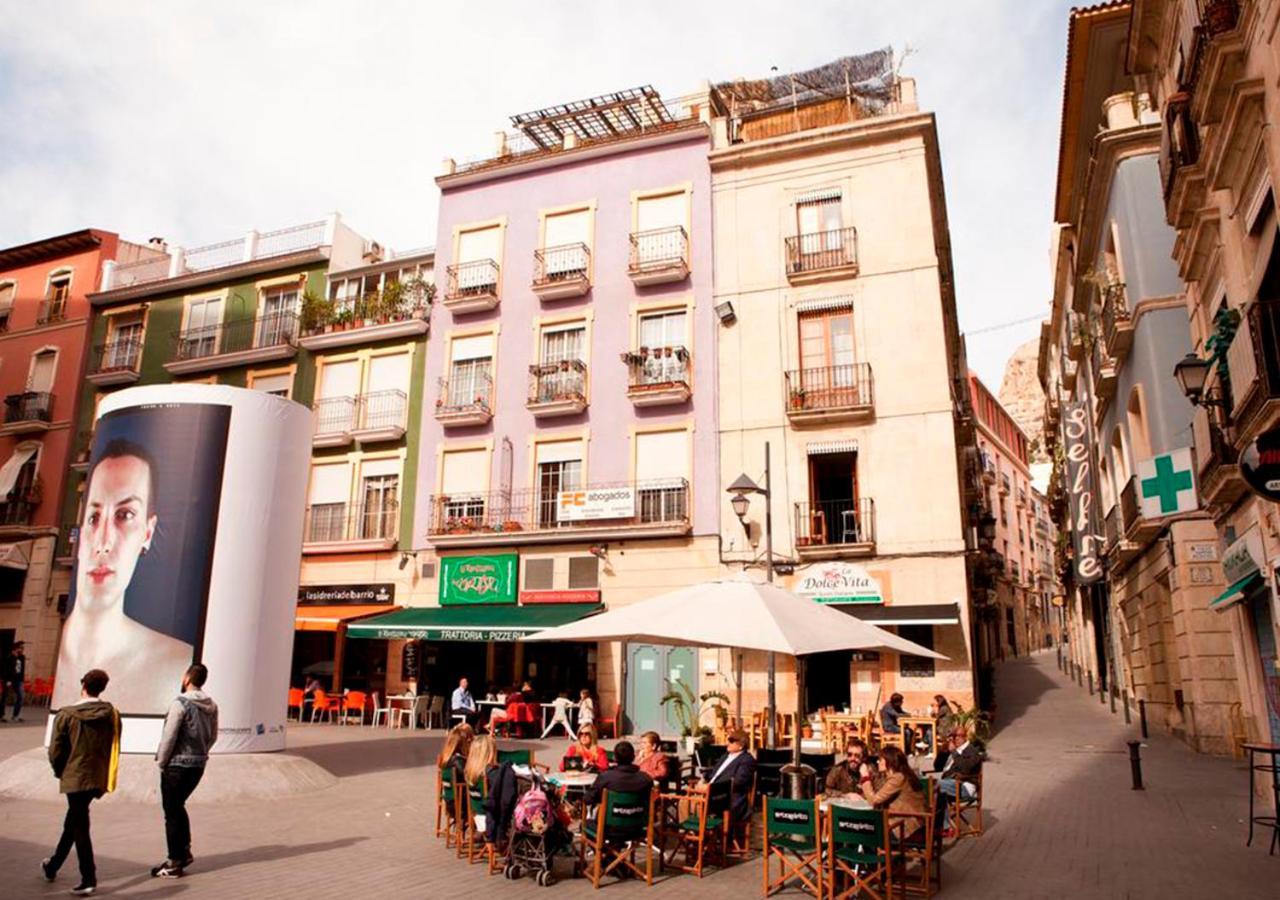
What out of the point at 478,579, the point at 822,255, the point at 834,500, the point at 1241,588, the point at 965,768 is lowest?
the point at 965,768

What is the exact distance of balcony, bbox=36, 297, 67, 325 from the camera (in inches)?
1298

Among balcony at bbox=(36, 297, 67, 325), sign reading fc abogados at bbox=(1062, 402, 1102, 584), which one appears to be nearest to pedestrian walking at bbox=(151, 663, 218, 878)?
sign reading fc abogados at bbox=(1062, 402, 1102, 584)

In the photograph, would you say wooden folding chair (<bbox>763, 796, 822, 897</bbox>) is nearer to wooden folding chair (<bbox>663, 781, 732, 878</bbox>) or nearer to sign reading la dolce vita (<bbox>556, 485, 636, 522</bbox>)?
wooden folding chair (<bbox>663, 781, 732, 878</bbox>)

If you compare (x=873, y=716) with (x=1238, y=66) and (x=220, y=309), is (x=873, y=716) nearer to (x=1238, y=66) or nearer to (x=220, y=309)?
(x=1238, y=66)

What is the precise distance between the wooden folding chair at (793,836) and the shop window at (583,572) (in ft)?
49.7

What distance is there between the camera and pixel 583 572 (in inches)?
899

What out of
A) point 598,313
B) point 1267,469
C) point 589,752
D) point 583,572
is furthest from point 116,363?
point 1267,469

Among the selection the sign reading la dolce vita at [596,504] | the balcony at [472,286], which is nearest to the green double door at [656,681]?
the sign reading la dolce vita at [596,504]

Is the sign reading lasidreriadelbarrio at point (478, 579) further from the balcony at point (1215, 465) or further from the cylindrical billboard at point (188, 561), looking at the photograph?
the balcony at point (1215, 465)

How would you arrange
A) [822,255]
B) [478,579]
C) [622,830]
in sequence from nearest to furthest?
[622,830] → [822,255] → [478,579]

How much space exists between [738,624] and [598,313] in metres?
16.7

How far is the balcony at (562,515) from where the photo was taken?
2233 centimetres

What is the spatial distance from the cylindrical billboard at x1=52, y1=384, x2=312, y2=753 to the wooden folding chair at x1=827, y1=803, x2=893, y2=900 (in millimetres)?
8645

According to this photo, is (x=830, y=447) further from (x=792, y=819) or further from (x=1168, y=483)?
(x=792, y=819)
